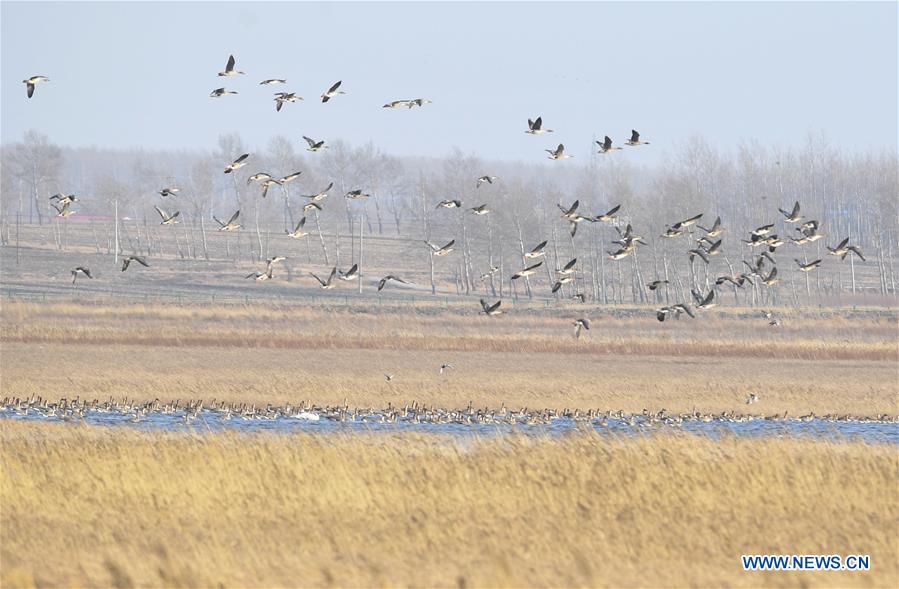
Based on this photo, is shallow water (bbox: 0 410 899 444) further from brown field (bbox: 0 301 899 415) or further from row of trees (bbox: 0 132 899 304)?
row of trees (bbox: 0 132 899 304)

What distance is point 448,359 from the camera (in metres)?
49.7

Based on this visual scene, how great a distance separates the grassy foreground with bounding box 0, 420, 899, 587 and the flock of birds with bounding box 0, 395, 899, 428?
9.37 metres

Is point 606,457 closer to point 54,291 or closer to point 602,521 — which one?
point 602,521

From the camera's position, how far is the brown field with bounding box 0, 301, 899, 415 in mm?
39909

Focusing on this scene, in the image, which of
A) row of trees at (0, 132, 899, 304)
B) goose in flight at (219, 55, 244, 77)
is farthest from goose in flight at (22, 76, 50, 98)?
row of trees at (0, 132, 899, 304)

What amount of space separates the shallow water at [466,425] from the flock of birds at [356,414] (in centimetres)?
5

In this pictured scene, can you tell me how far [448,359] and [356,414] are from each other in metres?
15.6

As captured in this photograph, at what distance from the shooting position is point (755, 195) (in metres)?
130

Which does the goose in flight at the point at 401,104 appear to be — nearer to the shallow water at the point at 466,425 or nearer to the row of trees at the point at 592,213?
the shallow water at the point at 466,425

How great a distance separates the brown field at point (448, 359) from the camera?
131ft

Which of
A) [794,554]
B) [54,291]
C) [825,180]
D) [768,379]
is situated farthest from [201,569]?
[825,180]

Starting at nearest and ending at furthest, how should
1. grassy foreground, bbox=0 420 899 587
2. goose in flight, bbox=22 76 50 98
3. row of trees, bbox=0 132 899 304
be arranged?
grassy foreground, bbox=0 420 899 587 < goose in flight, bbox=22 76 50 98 < row of trees, bbox=0 132 899 304

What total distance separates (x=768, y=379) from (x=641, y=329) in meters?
21.4

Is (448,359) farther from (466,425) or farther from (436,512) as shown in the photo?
(436,512)
